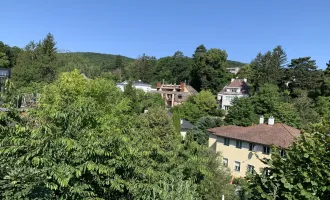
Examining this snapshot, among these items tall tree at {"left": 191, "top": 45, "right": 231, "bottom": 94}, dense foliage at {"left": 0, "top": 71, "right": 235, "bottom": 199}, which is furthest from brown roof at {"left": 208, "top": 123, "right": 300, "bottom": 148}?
tall tree at {"left": 191, "top": 45, "right": 231, "bottom": 94}

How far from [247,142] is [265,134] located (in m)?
1.89

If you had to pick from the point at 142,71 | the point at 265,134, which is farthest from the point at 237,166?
the point at 142,71

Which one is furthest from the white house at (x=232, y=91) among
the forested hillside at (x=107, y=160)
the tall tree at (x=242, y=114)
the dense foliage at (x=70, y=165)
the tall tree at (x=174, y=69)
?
the dense foliage at (x=70, y=165)

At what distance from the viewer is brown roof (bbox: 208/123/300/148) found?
81.7 ft

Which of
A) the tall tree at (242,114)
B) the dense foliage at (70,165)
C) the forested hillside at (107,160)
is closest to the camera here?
the dense foliage at (70,165)

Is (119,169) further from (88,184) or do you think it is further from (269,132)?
(269,132)

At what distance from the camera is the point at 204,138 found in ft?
130

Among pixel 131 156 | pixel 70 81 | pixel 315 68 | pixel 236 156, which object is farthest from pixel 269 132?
pixel 315 68

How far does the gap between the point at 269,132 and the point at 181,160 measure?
62.7ft

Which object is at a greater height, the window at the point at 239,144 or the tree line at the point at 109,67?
the tree line at the point at 109,67

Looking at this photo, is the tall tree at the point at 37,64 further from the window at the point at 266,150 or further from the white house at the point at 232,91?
the window at the point at 266,150

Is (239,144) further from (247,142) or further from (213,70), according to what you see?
(213,70)

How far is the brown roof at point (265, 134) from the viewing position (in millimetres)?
24906

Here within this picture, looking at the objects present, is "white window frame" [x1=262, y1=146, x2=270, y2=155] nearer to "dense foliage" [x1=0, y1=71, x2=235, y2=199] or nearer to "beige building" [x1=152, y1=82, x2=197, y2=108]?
"dense foliage" [x1=0, y1=71, x2=235, y2=199]
